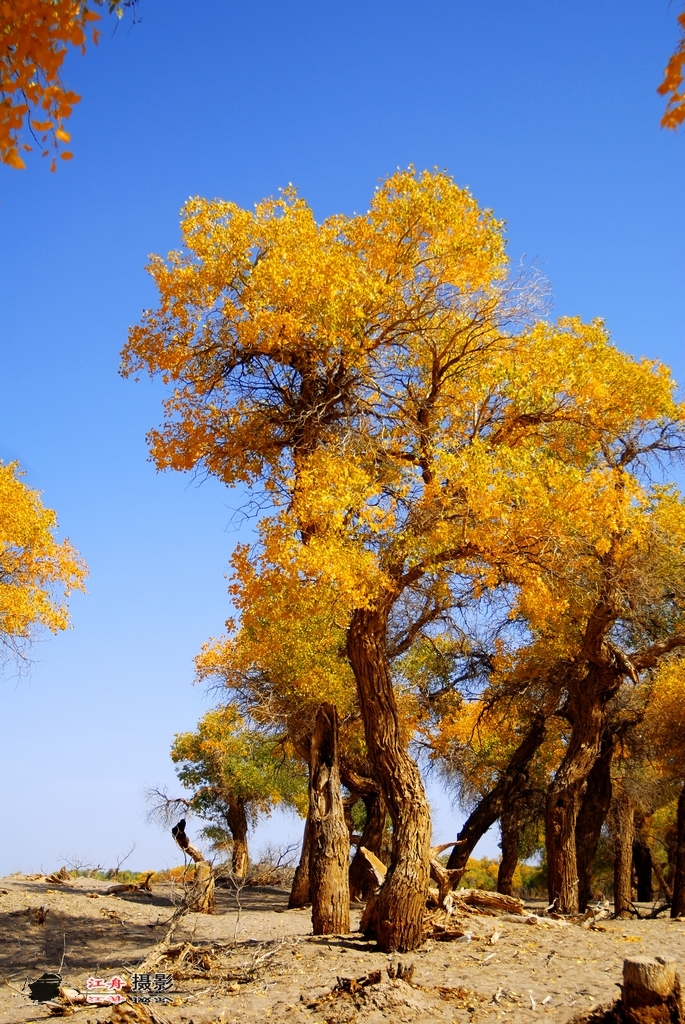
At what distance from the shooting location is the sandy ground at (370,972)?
8898mm

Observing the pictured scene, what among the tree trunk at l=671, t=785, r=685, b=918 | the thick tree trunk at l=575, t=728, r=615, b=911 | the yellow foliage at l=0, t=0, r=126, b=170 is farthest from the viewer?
the thick tree trunk at l=575, t=728, r=615, b=911

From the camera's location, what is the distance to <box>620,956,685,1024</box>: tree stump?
299 inches

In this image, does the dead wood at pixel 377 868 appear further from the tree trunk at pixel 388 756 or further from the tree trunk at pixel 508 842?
the tree trunk at pixel 508 842

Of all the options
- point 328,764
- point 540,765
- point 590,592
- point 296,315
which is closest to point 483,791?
point 540,765

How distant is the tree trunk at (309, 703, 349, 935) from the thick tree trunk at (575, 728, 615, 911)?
851cm

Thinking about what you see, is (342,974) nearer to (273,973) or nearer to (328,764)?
(273,973)

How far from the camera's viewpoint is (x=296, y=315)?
11.7 m

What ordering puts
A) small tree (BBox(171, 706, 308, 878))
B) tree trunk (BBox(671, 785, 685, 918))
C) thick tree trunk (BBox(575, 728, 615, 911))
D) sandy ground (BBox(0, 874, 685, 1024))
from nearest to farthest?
sandy ground (BBox(0, 874, 685, 1024)) → tree trunk (BBox(671, 785, 685, 918)) → thick tree trunk (BBox(575, 728, 615, 911)) → small tree (BBox(171, 706, 308, 878))

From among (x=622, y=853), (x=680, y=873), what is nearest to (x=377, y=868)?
(x=680, y=873)

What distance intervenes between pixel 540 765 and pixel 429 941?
1423 cm

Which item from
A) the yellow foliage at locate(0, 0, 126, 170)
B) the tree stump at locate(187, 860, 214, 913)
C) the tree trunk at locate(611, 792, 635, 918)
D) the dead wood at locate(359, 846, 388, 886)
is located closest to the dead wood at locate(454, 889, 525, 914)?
the dead wood at locate(359, 846, 388, 886)

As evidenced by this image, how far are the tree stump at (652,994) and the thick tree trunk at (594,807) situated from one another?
13.2 m

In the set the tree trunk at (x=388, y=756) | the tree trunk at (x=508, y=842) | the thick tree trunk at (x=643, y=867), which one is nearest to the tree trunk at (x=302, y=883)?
the tree trunk at (x=508, y=842)

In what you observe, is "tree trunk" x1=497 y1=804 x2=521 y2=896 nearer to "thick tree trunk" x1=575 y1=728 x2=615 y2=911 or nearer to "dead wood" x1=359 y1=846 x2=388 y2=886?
"thick tree trunk" x1=575 y1=728 x2=615 y2=911
